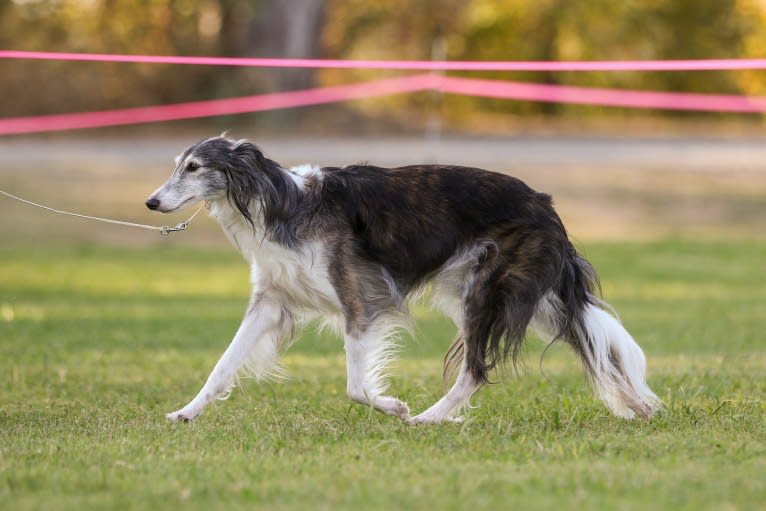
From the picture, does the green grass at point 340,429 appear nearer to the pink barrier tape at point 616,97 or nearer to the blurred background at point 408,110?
the blurred background at point 408,110

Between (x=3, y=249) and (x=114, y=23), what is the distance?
12100 millimetres

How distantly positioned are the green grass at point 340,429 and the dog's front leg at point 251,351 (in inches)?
5.9

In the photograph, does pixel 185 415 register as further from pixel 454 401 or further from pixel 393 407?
pixel 454 401

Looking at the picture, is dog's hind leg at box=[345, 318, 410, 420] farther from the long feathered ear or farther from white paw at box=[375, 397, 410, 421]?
the long feathered ear

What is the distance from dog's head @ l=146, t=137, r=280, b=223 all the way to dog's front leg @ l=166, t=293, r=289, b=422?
607mm

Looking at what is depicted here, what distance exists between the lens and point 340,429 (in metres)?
6.88

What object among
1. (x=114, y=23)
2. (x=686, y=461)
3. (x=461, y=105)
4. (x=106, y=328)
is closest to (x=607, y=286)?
(x=106, y=328)

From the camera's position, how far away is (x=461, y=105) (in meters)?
36.2

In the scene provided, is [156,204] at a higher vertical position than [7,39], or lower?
higher

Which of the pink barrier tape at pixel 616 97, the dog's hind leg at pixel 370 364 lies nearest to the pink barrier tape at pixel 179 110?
the pink barrier tape at pixel 616 97

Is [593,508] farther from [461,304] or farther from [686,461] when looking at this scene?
[461,304]

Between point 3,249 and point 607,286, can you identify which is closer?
point 607,286

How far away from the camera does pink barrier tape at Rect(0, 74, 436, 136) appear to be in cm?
2733

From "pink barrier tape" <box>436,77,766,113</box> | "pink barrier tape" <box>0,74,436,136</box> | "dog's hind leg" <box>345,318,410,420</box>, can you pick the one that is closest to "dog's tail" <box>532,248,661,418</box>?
"dog's hind leg" <box>345,318,410,420</box>
